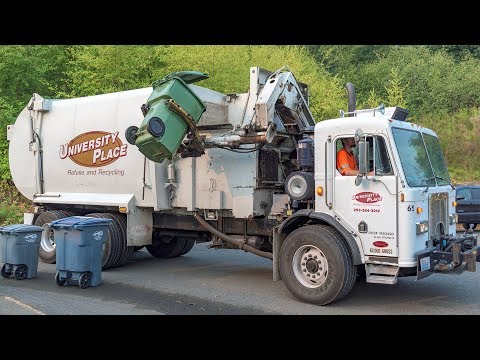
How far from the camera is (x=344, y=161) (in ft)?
23.7

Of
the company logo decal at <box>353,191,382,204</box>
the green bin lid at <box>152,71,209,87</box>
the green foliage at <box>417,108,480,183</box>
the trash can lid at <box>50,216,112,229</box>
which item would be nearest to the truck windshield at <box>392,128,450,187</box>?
the company logo decal at <box>353,191,382,204</box>

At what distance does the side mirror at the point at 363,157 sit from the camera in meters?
6.77

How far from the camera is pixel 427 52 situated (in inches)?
1350

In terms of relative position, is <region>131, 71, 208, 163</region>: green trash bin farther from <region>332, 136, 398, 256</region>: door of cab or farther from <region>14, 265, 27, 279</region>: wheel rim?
<region>14, 265, 27, 279</region>: wheel rim

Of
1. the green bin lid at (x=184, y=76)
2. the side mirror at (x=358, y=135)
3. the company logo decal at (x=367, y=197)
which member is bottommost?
the company logo decal at (x=367, y=197)

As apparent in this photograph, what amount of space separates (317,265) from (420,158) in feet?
6.87

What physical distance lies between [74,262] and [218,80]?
1052cm

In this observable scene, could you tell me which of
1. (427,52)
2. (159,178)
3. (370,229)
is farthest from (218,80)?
(427,52)

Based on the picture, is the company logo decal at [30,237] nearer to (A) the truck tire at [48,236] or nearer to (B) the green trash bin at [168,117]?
(A) the truck tire at [48,236]

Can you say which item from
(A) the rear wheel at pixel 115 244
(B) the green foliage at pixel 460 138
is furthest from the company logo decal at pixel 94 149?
(B) the green foliage at pixel 460 138

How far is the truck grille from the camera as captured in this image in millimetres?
7035

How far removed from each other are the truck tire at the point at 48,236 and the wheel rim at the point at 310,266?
213 inches

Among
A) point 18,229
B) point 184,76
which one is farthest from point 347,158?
point 18,229

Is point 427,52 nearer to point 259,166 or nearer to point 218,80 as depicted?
point 218,80
